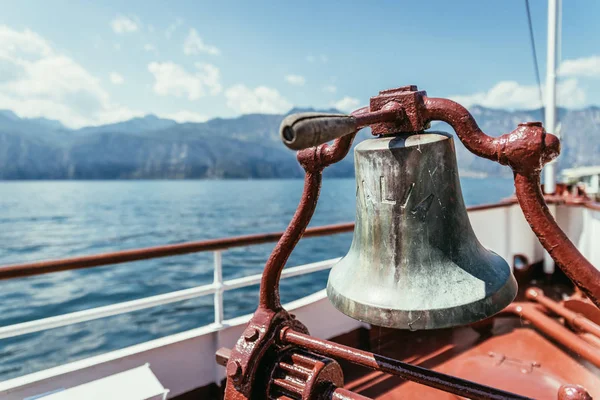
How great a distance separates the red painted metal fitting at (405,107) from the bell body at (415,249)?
30 mm

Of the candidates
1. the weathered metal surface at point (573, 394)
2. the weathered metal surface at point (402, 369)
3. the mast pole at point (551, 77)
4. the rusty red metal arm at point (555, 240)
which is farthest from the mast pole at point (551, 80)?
the rusty red metal arm at point (555, 240)

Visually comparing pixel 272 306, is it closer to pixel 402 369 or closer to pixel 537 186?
pixel 402 369

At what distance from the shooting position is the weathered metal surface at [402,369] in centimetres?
121

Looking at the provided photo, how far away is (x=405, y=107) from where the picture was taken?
1142 mm

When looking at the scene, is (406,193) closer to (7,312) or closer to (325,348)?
(325,348)

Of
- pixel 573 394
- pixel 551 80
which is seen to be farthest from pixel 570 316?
pixel 551 80

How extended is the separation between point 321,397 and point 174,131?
616 ft

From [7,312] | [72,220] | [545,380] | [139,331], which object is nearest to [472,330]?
[545,380]

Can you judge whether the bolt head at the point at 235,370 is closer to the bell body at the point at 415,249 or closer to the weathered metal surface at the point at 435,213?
the weathered metal surface at the point at 435,213

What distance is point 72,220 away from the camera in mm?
41094

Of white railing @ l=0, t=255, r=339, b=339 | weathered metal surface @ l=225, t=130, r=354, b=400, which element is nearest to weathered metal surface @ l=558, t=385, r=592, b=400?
weathered metal surface @ l=225, t=130, r=354, b=400

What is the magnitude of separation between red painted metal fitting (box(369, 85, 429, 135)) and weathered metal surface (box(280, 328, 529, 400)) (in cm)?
77

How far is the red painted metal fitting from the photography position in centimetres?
114

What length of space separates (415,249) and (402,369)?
1.53ft
